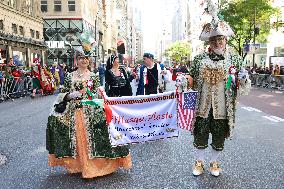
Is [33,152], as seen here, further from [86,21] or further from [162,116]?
[86,21]

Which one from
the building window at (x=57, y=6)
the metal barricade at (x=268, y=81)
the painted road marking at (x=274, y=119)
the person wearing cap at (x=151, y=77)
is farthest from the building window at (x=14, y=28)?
the person wearing cap at (x=151, y=77)

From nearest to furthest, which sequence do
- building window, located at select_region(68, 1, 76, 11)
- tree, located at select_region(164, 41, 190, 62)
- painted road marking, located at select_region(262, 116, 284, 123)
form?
painted road marking, located at select_region(262, 116, 284, 123) → building window, located at select_region(68, 1, 76, 11) → tree, located at select_region(164, 41, 190, 62)

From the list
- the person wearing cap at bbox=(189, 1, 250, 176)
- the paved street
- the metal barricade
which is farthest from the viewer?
the metal barricade

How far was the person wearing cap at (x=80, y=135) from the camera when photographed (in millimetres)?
5070

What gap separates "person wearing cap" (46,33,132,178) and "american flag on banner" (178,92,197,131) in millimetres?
938

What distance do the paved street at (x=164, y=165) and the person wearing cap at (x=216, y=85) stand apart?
0.41 m

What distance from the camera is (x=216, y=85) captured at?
5.07 meters

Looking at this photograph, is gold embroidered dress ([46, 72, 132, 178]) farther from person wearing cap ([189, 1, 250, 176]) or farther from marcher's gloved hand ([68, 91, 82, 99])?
person wearing cap ([189, 1, 250, 176])

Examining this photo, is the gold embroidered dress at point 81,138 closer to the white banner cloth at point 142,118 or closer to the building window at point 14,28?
the white banner cloth at point 142,118

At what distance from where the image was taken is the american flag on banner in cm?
534

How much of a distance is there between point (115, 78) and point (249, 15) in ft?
106

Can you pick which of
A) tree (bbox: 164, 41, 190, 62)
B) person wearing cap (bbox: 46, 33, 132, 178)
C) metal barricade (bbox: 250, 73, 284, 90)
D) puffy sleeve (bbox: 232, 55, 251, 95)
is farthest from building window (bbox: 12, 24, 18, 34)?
tree (bbox: 164, 41, 190, 62)

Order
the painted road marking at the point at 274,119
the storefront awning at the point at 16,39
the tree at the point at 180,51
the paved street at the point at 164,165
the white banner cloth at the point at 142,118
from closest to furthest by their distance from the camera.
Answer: the paved street at the point at 164,165 < the white banner cloth at the point at 142,118 < the painted road marking at the point at 274,119 < the storefront awning at the point at 16,39 < the tree at the point at 180,51

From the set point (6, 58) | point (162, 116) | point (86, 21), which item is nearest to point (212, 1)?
point (162, 116)
